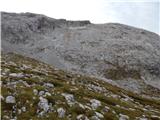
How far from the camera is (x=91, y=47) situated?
4072 inches

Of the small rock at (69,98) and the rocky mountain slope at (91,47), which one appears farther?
the rocky mountain slope at (91,47)

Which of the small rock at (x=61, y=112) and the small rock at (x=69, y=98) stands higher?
the small rock at (x=69, y=98)

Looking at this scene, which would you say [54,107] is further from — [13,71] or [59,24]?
[59,24]

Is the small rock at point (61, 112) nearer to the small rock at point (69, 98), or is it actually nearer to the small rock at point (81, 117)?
the small rock at point (81, 117)

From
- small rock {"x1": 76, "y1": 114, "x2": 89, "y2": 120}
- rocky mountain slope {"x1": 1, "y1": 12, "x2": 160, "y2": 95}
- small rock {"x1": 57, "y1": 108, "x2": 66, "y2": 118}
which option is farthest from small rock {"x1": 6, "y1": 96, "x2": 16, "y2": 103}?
rocky mountain slope {"x1": 1, "y1": 12, "x2": 160, "y2": 95}

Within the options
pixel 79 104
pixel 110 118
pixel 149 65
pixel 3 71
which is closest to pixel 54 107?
pixel 79 104

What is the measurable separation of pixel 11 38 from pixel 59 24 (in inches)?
1170

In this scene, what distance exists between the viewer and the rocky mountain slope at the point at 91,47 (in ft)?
292

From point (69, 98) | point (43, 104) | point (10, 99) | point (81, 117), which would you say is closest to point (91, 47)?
point (69, 98)

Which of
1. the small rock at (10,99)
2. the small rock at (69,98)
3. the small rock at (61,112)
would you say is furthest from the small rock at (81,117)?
the small rock at (10,99)

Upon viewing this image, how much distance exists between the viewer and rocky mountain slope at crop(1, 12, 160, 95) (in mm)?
88875

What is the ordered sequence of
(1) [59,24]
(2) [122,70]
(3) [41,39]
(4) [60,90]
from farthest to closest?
(1) [59,24]
(3) [41,39]
(2) [122,70]
(4) [60,90]

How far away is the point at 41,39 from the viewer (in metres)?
107

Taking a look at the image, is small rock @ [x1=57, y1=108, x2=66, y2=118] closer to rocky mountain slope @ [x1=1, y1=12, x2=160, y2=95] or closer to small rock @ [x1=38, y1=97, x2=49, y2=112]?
small rock @ [x1=38, y1=97, x2=49, y2=112]
